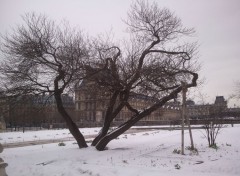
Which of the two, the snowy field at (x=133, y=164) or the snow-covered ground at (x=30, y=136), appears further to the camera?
the snow-covered ground at (x=30, y=136)

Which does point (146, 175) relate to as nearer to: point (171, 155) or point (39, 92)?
point (171, 155)

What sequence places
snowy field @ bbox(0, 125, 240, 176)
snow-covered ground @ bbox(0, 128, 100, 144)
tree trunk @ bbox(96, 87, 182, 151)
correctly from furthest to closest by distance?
snow-covered ground @ bbox(0, 128, 100, 144) → tree trunk @ bbox(96, 87, 182, 151) → snowy field @ bbox(0, 125, 240, 176)

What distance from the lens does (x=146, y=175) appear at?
34.4 ft

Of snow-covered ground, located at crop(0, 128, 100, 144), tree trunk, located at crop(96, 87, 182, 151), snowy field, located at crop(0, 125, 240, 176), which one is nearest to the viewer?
snowy field, located at crop(0, 125, 240, 176)

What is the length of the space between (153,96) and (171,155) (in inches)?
175

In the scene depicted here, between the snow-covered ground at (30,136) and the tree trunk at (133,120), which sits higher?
the tree trunk at (133,120)

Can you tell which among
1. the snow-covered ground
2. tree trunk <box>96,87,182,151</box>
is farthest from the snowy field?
the snow-covered ground

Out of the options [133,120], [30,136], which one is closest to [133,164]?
[133,120]

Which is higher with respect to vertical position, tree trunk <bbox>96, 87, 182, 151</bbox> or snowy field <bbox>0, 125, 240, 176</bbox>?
tree trunk <bbox>96, 87, 182, 151</bbox>

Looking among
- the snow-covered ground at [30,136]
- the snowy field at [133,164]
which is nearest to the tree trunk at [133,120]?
the snowy field at [133,164]

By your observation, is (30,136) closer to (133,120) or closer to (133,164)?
(133,120)

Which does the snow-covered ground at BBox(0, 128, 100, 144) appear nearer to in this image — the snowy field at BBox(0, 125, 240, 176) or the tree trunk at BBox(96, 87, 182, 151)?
the tree trunk at BBox(96, 87, 182, 151)

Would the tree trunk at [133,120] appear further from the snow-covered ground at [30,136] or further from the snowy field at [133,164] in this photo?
the snow-covered ground at [30,136]

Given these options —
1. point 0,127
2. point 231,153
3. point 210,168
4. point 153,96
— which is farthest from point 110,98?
point 0,127
